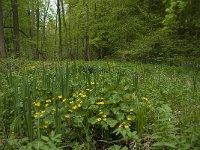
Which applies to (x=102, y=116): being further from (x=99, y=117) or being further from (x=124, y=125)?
(x=124, y=125)

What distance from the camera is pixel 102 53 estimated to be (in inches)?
1049

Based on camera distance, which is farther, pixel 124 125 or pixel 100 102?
pixel 100 102

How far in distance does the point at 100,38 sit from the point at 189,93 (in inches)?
656

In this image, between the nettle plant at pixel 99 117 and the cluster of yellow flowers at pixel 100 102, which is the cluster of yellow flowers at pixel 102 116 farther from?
the cluster of yellow flowers at pixel 100 102

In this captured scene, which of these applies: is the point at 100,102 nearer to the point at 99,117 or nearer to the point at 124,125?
the point at 99,117

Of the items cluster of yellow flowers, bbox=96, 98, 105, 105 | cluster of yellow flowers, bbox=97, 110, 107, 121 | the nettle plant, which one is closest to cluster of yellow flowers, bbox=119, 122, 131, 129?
the nettle plant

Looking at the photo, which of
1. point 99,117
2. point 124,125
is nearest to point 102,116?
point 99,117

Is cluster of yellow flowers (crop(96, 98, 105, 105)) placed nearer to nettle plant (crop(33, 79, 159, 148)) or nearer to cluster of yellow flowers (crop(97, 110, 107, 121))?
nettle plant (crop(33, 79, 159, 148))

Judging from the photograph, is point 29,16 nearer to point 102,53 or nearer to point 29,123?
point 102,53

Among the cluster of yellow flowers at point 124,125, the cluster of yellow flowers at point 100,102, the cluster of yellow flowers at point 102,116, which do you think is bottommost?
the cluster of yellow flowers at point 124,125

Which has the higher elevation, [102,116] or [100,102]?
[100,102]

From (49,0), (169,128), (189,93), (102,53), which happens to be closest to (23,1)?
(102,53)

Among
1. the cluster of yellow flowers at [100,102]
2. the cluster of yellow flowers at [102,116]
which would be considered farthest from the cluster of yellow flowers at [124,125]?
the cluster of yellow flowers at [100,102]

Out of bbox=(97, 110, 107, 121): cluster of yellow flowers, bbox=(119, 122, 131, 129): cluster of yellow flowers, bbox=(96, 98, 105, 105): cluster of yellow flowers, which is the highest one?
bbox=(96, 98, 105, 105): cluster of yellow flowers
